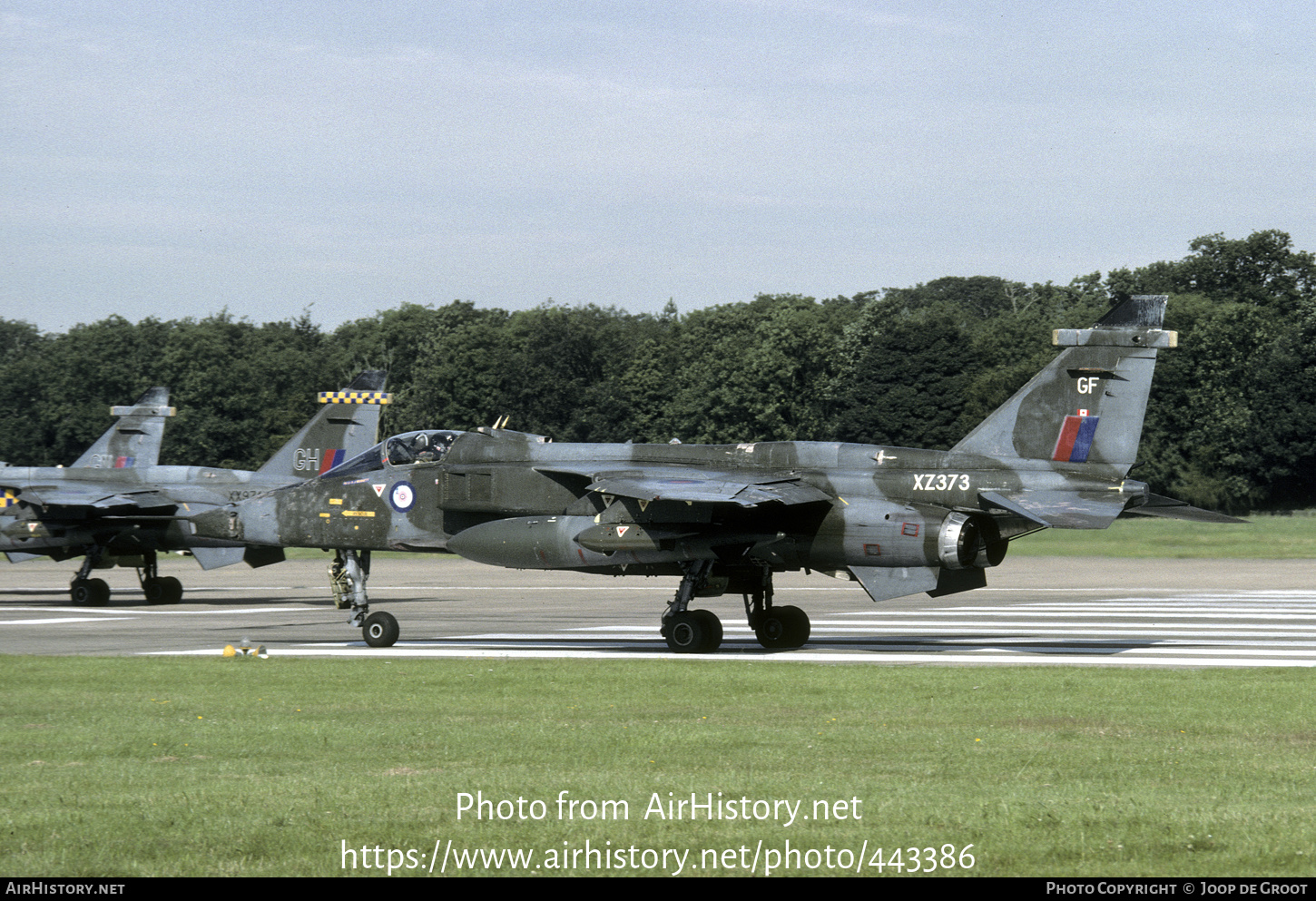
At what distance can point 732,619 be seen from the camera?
2533 cm

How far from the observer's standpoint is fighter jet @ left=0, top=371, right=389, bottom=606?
31.2 m

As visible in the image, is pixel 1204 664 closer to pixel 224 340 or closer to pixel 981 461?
pixel 981 461

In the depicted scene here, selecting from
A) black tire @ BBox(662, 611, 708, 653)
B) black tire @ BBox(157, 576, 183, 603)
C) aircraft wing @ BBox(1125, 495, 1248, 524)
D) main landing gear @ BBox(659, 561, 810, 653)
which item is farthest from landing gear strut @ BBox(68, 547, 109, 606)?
aircraft wing @ BBox(1125, 495, 1248, 524)

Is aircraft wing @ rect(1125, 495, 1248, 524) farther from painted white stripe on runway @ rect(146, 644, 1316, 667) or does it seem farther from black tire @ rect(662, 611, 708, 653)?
black tire @ rect(662, 611, 708, 653)

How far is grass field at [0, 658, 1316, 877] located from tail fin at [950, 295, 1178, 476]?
12.1ft

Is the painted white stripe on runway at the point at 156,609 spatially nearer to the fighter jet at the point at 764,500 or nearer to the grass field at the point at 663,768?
the fighter jet at the point at 764,500

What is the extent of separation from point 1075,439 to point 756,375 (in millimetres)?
75015

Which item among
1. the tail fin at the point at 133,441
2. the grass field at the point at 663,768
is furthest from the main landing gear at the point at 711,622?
the tail fin at the point at 133,441

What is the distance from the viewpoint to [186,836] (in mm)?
7012

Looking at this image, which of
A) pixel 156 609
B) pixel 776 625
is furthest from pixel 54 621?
pixel 776 625

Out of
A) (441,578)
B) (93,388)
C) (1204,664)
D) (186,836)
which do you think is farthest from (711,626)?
(93,388)

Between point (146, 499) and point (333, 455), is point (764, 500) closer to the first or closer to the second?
point (333, 455)

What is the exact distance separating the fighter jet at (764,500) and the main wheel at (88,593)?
1222cm
